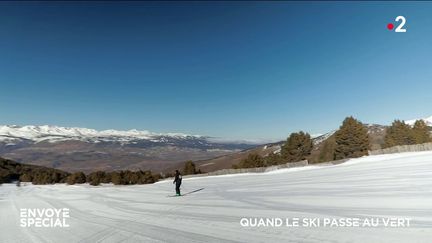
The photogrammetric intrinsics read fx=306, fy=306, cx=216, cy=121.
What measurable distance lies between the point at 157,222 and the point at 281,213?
5801mm

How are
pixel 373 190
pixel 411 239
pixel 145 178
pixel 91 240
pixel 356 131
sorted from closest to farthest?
1. pixel 411 239
2. pixel 91 240
3. pixel 373 190
4. pixel 145 178
5. pixel 356 131

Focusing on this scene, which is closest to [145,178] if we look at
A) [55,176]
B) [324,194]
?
[55,176]

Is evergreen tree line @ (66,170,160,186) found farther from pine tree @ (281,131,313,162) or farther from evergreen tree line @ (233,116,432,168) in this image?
pine tree @ (281,131,313,162)

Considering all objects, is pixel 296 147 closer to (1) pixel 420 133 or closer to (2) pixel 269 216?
(1) pixel 420 133

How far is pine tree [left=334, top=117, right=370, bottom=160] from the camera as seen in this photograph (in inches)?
3076

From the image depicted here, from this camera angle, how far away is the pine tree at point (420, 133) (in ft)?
281

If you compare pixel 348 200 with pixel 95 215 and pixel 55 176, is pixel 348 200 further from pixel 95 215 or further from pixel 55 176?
pixel 55 176

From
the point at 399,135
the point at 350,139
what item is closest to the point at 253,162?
the point at 350,139

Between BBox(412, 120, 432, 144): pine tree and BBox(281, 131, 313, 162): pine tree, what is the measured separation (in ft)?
106

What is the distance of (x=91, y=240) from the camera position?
38.6 ft

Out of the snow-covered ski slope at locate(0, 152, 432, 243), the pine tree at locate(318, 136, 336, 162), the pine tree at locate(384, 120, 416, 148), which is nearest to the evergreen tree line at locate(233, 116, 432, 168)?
the pine tree at locate(318, 136, 336, 162)

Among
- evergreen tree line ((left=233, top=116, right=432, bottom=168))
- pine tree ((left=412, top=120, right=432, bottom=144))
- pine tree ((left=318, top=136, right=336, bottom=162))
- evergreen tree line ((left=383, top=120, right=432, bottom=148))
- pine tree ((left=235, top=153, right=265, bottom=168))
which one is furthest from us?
evergreen tree line ((left=383, top=120, right=432, bottom=148))

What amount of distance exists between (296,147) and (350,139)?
1390 cm

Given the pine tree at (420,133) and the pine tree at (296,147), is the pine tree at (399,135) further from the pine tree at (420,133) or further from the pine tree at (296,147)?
the pine tree at (296,147)
